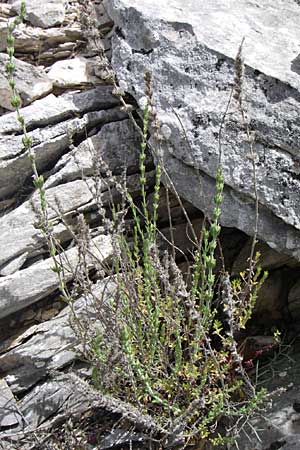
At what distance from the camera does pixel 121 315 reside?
329cm

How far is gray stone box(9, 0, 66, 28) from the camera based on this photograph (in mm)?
4582

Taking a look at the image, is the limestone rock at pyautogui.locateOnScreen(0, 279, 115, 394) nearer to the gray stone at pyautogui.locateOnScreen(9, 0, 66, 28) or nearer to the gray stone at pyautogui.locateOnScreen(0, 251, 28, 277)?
the gray stone at pyautogui.locateOnScreen(0, 251, 28, 277)

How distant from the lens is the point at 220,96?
3.73 meters

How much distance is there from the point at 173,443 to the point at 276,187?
1.43 m

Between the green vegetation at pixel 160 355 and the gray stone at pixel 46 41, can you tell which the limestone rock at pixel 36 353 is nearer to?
the green vegetation at pixel 160 355

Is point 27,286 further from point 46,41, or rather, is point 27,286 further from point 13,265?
point 46,41

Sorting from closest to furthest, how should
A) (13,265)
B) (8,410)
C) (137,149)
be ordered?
(8,410) < (13,265) < (137,149)

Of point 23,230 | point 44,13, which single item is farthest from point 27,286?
point 44,13

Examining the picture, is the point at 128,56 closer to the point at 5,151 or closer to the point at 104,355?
the point at 5,151

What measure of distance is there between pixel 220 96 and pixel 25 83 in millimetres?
1311

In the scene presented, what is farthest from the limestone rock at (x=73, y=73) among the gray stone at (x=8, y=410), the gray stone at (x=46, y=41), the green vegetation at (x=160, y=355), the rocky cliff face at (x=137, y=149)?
the gray stone at (x=8, y=410)

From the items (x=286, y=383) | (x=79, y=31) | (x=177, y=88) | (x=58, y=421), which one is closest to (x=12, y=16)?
(x=79, y=31)

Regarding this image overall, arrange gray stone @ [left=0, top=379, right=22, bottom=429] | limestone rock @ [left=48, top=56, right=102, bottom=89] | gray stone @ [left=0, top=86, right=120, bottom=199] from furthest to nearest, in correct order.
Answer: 1. limestone rock @ [left=48, top=56, right=102, bottom=89]
2. gray stone @ [left=0, top=86, right=120, bottom=199]
3. gray stone @ [left=0, top=379, right=22, bottom=429]

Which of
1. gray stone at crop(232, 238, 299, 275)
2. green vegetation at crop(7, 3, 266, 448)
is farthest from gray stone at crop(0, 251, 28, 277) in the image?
gray stone at crop(232, 238, 299, 275)
